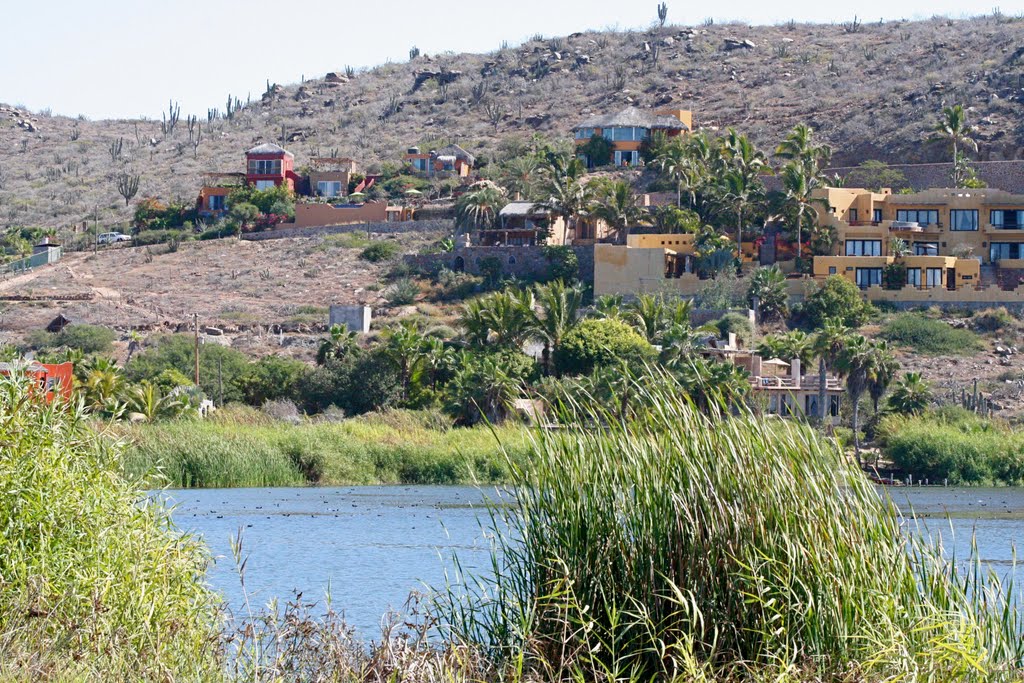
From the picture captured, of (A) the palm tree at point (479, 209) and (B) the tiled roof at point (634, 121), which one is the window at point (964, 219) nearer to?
(A) the palm tree at point (479, 209)

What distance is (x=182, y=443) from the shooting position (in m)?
43.2

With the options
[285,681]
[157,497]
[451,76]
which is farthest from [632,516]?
[451,76]

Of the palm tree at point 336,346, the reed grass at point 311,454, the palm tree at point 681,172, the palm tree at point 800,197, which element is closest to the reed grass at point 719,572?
the reed grass at point 311,454

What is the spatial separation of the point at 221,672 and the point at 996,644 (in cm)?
710

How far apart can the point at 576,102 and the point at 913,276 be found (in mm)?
50261

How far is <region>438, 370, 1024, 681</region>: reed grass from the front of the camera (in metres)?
13.4

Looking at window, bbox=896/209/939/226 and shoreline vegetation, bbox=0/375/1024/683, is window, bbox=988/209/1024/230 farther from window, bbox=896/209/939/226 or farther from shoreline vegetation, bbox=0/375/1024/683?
shoreline vegetation, bbox=0/375/1024/683

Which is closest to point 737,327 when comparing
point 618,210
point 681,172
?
point 618,210

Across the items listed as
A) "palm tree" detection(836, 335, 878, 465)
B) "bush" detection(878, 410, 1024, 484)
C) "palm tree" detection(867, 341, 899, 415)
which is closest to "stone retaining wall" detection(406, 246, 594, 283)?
"palm tree" detection(836, 335, 878, 465)

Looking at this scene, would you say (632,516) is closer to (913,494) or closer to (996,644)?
(996,644)

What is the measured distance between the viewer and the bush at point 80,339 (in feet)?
222

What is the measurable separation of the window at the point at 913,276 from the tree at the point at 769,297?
615 centimetres

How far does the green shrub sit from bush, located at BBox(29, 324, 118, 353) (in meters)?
52.0

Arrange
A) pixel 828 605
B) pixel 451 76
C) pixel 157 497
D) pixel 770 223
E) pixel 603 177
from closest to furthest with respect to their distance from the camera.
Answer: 1. pixel 828 605
2. pixel 157 497
3. pixel 770 223
4. pixel 603 177
5. pixel 451 76
